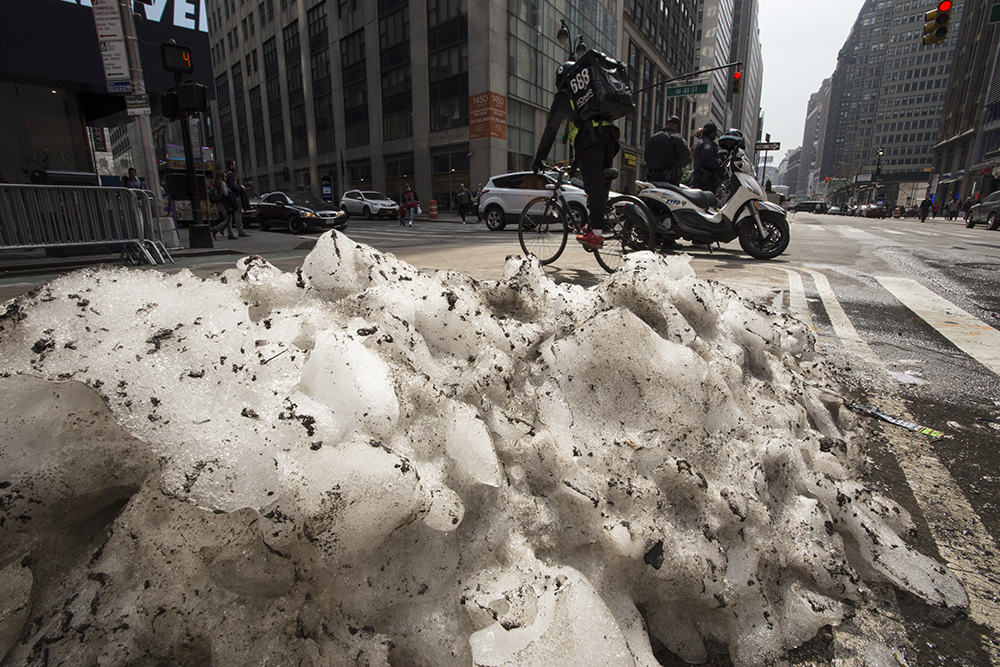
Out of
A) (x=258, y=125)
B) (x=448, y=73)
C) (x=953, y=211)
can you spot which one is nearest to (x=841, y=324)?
(x=448, y=73)

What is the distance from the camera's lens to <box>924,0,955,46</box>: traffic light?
1347cm

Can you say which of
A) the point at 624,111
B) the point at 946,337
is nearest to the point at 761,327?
the point at 946,337

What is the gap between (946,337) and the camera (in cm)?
341

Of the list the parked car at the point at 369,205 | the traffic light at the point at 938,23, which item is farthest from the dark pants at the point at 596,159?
the parked car at the point at 369,205

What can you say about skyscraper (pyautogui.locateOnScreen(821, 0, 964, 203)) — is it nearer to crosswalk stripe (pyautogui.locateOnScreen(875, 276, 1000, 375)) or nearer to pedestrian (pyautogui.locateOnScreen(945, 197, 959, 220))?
pedestrian (pyautogui.locateOnScreen(945, 197, 959, 220))

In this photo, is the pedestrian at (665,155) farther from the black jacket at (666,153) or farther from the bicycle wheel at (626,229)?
the bicycle wheel at (626,229)

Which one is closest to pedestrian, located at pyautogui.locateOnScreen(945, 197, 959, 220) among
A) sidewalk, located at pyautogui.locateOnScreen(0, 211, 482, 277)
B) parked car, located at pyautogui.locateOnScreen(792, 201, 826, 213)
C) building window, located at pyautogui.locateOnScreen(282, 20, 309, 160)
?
parked car, located at pyautogui.locateOnScreen(792, 201, 826, 213)

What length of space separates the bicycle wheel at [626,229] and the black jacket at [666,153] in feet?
8.40

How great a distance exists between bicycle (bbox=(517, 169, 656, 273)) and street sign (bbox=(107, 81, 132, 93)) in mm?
7141

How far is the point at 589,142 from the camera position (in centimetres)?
466

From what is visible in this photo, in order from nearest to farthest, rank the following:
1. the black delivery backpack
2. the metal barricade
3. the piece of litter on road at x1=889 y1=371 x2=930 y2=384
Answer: the piece of litter on road at x1=889 y1=371 x2=930 y2=384 → the black delivery backpack → the metal barricade

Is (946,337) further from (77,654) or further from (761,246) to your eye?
(77,654)

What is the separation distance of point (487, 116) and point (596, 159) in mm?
21770

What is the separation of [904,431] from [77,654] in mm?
2807
